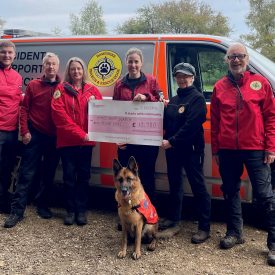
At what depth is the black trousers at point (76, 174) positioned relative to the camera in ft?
15.3

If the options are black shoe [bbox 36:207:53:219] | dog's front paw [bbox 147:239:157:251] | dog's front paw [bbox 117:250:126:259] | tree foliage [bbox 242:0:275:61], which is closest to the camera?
dog's front paw [bbox 117:250:126:259]

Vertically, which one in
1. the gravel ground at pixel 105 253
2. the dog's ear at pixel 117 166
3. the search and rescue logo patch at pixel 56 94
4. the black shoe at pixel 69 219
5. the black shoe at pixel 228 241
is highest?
the search and rescue logo patch at pixel 56 94

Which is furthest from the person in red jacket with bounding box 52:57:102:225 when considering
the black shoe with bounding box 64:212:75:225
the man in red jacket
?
the man in red jacket

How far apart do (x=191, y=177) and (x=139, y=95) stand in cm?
97

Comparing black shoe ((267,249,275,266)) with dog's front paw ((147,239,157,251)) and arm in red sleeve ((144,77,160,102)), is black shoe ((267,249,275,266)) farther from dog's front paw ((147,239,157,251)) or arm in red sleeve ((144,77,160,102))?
arm in red sleeve ((144,77,160,102))

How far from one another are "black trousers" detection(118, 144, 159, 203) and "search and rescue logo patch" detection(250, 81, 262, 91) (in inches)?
46.7

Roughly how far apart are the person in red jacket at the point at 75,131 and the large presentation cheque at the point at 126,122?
0.11 meters

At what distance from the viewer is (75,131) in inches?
176

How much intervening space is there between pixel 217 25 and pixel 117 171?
142 ft

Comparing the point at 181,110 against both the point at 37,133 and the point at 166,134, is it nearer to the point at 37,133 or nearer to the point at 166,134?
the point at 166,134

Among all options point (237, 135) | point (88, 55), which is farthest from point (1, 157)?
point (237, 135)

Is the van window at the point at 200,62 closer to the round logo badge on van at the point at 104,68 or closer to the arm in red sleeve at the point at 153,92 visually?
the arm in red sleeve at the point at 153,92

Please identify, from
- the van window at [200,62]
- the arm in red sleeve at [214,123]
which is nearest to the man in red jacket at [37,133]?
the van window at [200,62]

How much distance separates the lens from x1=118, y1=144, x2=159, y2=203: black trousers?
4.45m
